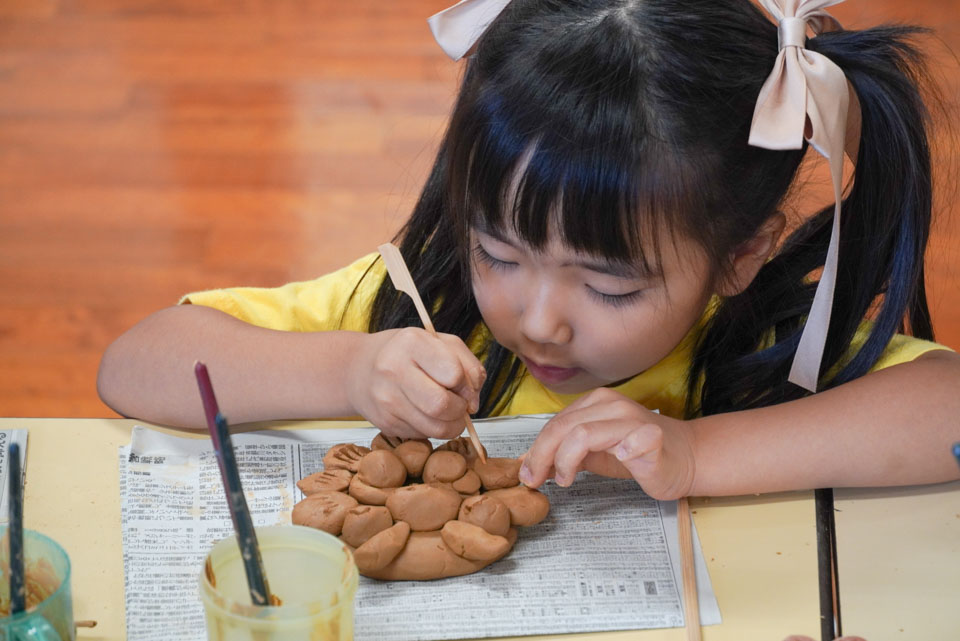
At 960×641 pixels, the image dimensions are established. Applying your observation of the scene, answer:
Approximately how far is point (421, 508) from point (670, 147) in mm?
298

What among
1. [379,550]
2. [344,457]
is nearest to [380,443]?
[344,457]

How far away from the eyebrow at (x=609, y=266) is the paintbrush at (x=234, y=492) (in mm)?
318

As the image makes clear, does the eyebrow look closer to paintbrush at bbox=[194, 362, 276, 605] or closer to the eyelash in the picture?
the eyelash

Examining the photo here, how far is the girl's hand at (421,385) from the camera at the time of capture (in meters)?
0.78

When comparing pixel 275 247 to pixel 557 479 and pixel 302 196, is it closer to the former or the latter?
pixel 302 196

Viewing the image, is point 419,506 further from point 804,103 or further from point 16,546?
point 804,103

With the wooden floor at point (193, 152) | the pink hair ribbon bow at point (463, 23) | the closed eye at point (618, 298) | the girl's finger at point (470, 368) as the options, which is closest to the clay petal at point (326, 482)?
the girl's finger at point (470, 368)

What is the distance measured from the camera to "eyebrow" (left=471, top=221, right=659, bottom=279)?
76 centimetres

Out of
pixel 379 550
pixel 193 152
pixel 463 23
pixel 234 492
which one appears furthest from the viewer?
pixel 193 152

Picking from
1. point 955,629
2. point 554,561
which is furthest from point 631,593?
point 955,629

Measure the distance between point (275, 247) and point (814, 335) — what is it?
4.21 ft

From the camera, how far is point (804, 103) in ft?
2.41

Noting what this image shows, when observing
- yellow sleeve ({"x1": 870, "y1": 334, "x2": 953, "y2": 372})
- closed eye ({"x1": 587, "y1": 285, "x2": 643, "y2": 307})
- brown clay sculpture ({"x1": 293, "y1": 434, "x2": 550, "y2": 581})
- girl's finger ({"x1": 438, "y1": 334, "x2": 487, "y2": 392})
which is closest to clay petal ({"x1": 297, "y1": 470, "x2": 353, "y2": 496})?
brown clay sculpture ({"x1": 293, "y1": 434, "x2": 550, "y2": 581})

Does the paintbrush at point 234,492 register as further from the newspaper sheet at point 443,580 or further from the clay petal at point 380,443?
the clay petal at point 380,443
